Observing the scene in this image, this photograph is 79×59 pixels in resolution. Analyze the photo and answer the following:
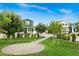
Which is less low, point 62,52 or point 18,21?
point 18,21

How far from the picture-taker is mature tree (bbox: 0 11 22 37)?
148 inches

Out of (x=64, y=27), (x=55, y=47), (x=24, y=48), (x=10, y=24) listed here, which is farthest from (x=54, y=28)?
(x=10, y=24)

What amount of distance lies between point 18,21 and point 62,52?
2.23 feet

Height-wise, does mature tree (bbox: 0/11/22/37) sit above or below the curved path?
above

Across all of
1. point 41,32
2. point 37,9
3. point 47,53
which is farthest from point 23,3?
point 47,53

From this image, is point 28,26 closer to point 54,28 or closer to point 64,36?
point 54,28

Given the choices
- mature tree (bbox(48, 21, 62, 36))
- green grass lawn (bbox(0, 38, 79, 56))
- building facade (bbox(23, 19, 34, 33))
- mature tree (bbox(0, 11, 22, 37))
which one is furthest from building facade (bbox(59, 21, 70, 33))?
mature tree (bbox(0, 11, 22, 37))

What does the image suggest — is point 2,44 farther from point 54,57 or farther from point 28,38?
point 54,57

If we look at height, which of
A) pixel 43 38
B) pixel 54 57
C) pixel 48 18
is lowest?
pixel 54 57

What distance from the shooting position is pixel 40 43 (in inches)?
149

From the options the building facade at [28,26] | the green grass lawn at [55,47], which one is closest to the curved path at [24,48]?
the green grass lawn at [55,47]

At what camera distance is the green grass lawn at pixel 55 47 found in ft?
12.2

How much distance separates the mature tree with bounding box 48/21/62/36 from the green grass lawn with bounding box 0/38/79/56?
0.35 ft

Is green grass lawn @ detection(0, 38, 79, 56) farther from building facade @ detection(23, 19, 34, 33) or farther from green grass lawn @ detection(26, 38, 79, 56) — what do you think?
building facade @ detection(23, 19, 34, 33)
